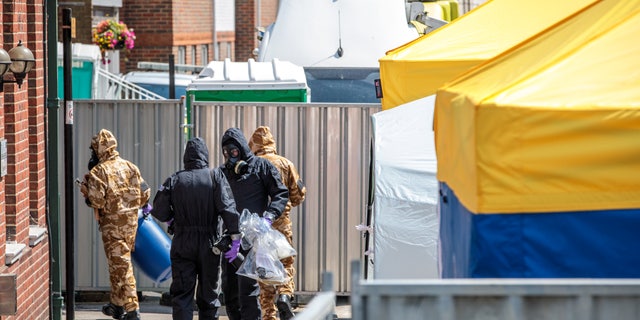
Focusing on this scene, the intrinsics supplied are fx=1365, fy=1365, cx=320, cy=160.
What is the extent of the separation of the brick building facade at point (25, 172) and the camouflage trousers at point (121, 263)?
63 cm

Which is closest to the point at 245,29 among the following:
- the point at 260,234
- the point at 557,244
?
the point at 260,234

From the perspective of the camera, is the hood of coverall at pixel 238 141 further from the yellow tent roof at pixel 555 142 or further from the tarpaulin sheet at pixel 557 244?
the tarpaulin sheet at pixel 557 244

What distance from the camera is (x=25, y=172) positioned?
980cm

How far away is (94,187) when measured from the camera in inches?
427

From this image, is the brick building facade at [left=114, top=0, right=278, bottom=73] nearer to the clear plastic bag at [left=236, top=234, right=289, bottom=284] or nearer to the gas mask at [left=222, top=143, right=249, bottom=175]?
the gas mask at [left=222, top=143, right=249, bottom=175]

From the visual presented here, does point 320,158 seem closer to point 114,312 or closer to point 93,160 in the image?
point 93,160

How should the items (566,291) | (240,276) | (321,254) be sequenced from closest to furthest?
(566,291) < (240,276) < (321,254)

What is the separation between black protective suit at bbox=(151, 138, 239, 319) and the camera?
975 centimetres

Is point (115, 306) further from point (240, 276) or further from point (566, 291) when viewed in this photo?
point (566, 291)

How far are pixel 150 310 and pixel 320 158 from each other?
199 cm

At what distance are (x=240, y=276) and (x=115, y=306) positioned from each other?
1.54 meters

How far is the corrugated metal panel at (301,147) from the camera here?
11758 mm

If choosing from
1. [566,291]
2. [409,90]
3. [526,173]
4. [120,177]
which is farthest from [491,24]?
[566,291]

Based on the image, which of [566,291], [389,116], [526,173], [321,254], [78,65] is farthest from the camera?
[78,65]
